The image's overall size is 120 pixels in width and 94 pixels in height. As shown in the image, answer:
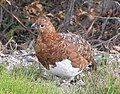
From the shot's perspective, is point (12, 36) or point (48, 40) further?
point (12, 36)

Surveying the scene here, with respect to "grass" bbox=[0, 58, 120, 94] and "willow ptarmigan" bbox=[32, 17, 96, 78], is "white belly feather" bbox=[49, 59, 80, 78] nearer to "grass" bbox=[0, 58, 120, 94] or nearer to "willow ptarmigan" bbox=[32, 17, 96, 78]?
"willow ptarmigan" bbox=[32, 17, 96, 78]

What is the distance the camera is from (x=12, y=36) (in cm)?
757

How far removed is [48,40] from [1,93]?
1266mm

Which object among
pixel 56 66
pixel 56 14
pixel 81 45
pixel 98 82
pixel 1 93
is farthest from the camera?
pixel 56 14

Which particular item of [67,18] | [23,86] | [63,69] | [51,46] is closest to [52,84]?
[23,86]

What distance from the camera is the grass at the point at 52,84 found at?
4688 mm

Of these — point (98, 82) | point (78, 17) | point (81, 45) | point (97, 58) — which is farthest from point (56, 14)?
point (98, 82)

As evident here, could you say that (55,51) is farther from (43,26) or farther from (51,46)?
(43,26)

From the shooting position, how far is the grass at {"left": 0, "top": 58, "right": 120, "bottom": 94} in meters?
4.69

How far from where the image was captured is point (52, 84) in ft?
15.7

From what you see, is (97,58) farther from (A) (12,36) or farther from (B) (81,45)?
A: (A) (12,36)

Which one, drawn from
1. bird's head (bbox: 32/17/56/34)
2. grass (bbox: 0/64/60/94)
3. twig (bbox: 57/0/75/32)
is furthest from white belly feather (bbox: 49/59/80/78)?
twig (bbox: 57/0/75/32)

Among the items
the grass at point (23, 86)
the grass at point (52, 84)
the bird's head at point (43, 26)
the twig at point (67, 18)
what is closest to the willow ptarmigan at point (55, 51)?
the bird's head at point (43, 26)

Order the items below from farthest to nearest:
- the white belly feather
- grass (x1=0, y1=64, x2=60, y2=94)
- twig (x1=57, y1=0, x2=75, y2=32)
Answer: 1. twig (x1=57, y1=0, x2=75, y2=32)
2. the white belly feather
3. grass (x1=0, y1=64, x2=60, y2=94)
